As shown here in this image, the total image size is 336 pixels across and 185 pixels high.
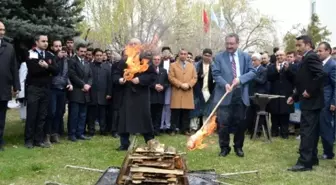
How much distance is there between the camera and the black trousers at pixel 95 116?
11.0 metres

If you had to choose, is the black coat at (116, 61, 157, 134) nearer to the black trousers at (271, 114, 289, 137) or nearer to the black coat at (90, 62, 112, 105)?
the black coat at (90, 62, 112, 105)

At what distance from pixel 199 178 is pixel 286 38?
35.0 m

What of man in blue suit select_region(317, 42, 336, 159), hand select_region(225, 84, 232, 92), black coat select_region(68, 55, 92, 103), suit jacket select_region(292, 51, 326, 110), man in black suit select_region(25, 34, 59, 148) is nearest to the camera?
suit jacket select_region(292, 51, 326, 110)

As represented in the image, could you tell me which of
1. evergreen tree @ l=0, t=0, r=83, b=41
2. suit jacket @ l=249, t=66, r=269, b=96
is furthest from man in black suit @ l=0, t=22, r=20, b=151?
suit jacket @ l=249, t=66, r=269, b=96

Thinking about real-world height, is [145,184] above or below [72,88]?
below

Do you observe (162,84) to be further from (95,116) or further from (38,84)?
(38,84)

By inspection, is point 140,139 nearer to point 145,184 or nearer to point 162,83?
point 162,83

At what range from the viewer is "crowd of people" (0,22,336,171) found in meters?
7.83

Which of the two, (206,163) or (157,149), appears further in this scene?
(206,163)

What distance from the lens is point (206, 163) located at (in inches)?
317

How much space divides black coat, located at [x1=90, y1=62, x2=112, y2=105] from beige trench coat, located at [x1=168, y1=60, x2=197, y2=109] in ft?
4.96

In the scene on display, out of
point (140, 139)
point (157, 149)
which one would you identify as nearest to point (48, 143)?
point (140, 139)

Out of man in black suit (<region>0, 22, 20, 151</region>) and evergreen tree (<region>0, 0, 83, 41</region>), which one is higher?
evergreen tree (<region>0, 0, 83, 41</region>)

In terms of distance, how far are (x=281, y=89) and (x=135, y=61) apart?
4.30 metres
